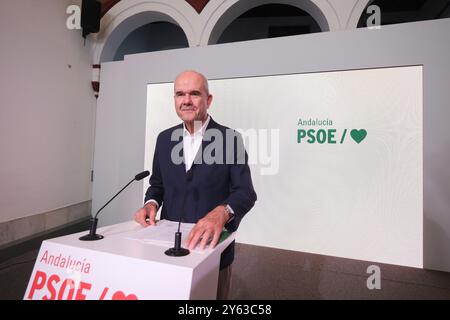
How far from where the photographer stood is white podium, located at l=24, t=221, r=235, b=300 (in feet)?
2.00

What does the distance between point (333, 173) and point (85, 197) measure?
11.2 ft

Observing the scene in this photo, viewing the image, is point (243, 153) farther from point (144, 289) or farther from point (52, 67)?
point (52, 67)

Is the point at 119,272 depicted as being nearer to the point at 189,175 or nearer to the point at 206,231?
the point at 206,231

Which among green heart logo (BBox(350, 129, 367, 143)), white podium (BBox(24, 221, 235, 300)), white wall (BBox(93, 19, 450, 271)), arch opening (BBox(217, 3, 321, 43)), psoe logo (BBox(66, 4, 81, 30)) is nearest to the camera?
white podium (BBox(24, 221, 235, 300))

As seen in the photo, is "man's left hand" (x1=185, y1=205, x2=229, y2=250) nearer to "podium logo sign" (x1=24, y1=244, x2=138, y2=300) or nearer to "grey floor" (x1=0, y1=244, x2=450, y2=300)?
"podium logo sign" (x1=24, y1=244, x2=138, y2=300)

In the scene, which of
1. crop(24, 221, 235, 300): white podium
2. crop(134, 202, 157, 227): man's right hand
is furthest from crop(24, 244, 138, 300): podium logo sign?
crop(134, 202, 157, 227): man's right hand

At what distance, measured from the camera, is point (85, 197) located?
151 inches

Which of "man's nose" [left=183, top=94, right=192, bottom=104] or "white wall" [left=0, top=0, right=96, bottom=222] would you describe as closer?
"man's nose" [left=183, top=94, right=192, bottom=104]

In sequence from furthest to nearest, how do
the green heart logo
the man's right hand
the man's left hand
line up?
the green heart logo < the man's right hand < the man's left hand

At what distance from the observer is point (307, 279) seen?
2.21 metres

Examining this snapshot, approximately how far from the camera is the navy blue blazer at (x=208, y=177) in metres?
1.13

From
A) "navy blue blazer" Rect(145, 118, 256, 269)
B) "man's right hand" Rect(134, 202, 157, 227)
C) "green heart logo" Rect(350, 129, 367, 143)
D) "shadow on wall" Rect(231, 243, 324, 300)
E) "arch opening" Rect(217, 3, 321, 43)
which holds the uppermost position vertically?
"arch opening" Rect(217, 3, 321, 43)

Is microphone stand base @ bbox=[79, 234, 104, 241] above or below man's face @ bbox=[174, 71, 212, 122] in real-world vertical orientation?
below
